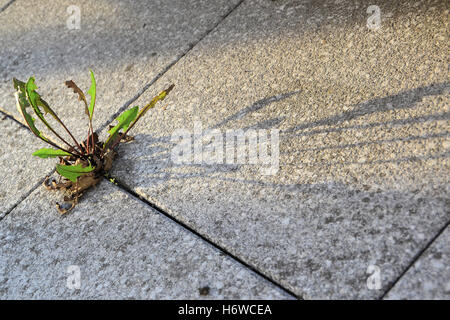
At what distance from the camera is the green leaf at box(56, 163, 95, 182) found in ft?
7.84

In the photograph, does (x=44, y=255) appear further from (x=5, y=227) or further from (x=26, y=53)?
(x=26, y=53)

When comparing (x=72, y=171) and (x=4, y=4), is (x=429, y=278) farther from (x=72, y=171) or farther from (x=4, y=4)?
(x=4, y=4)

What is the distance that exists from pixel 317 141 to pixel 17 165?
1.69 meters

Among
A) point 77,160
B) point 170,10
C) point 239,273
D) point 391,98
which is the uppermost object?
point 170,10

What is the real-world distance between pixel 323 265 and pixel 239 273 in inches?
13.6

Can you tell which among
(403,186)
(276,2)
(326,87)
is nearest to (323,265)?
(403,186)

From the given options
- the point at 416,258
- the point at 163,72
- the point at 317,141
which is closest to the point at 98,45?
the point at 163,72

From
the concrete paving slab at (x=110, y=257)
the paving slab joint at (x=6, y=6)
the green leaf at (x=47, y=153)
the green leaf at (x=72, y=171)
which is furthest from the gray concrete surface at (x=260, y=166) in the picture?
the paving slab joint at (x=6, y=6)

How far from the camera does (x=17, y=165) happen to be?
2879 millimetres

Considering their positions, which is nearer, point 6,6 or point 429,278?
point 429,278

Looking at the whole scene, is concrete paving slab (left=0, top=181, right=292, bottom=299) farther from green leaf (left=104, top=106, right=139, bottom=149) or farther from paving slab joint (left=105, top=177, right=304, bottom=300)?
green leaf (left=104, top=106, right=139, bottom=149)

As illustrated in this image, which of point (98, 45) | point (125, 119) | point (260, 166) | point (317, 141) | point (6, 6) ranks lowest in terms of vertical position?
point (260, 166)

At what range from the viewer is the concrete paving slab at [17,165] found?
272 cm
